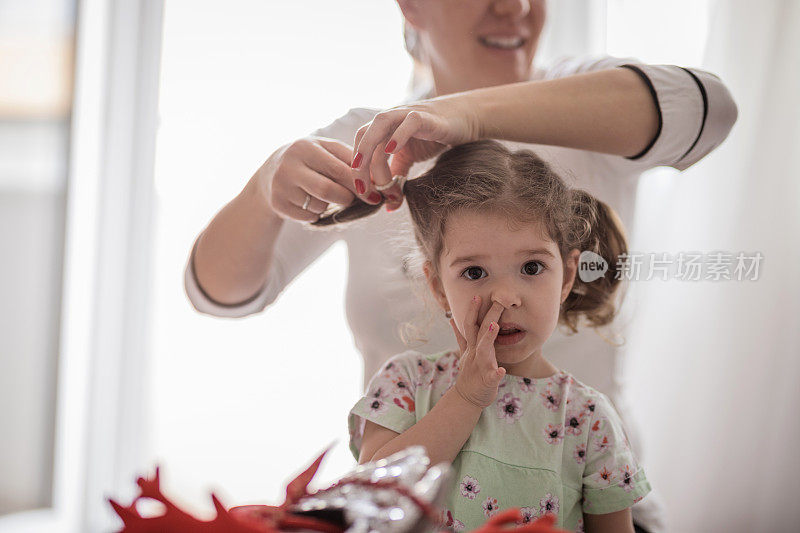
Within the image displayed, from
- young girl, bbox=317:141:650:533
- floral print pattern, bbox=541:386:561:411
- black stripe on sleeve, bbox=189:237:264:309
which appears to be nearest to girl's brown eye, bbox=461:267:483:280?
young girl, bbox=317:141:650:533

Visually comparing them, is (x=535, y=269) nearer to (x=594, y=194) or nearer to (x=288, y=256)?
(x=594, y=194)

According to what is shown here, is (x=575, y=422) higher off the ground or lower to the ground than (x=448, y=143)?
lower

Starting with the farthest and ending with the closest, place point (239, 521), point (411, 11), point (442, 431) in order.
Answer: point (411, 11) < point (442, 431) < point (239, 521)

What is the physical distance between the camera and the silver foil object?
15.4 inches

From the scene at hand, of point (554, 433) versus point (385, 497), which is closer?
point (385, 497)

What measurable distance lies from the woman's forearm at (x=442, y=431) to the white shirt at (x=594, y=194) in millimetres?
69

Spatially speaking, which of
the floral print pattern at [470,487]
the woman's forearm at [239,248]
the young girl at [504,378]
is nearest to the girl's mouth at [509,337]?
the young girl at [504,378]

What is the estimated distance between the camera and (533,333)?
1.78 ft

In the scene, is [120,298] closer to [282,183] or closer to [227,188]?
[227,188]

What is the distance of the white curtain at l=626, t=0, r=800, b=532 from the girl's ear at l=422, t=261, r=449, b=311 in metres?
0.20

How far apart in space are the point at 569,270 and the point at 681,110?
0.57 feet

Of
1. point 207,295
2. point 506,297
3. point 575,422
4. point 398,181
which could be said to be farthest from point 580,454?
point 207,295

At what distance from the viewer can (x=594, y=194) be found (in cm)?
59

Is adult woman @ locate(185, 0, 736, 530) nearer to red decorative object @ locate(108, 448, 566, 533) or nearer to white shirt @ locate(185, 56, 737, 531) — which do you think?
white shirt @ locate(185, 56, 737, 531)
